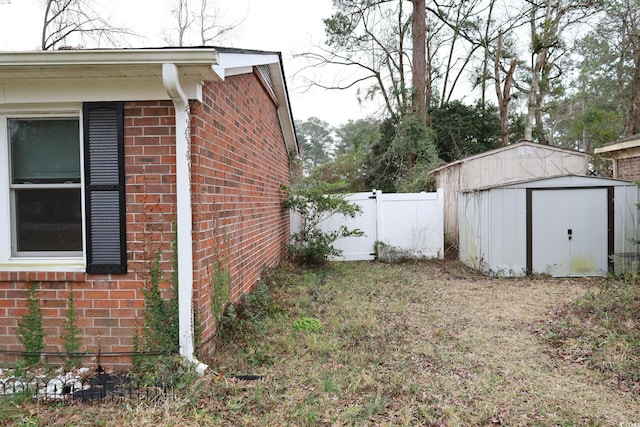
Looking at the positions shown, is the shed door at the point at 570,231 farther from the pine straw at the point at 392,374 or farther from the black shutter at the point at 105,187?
the black shutter at the point at 105,187

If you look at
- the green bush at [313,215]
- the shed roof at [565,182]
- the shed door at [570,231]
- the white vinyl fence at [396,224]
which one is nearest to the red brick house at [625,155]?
the shed roof at [565,182]

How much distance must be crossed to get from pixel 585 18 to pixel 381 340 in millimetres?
17050

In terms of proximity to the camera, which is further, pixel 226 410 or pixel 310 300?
pixel 310 300

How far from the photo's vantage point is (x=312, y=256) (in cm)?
916

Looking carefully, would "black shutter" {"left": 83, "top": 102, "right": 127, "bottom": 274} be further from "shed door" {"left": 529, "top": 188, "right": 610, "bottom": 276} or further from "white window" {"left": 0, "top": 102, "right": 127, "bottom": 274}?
"shed door" {"left": 529, "top": 188, "right": 610, "bottom": 276}

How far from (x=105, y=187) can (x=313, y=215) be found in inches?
237

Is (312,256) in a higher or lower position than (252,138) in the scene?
lower

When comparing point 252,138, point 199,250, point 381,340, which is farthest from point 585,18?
point 199,250

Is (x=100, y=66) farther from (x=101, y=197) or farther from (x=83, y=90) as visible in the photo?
(x=101, y=197)

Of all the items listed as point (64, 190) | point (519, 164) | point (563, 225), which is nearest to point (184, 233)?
point (64, 190)

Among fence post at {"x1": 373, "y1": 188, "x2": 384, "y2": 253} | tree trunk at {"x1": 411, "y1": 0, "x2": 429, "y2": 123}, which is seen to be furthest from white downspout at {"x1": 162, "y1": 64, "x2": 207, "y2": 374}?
tree trunk at {"x1": 411, "y1": 0, "x2": 429, "y2": 123}

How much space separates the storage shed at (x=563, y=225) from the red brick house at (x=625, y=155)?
1935 millimetres

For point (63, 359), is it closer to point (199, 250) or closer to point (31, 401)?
point (31, 401)

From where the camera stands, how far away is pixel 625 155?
32.9ft
